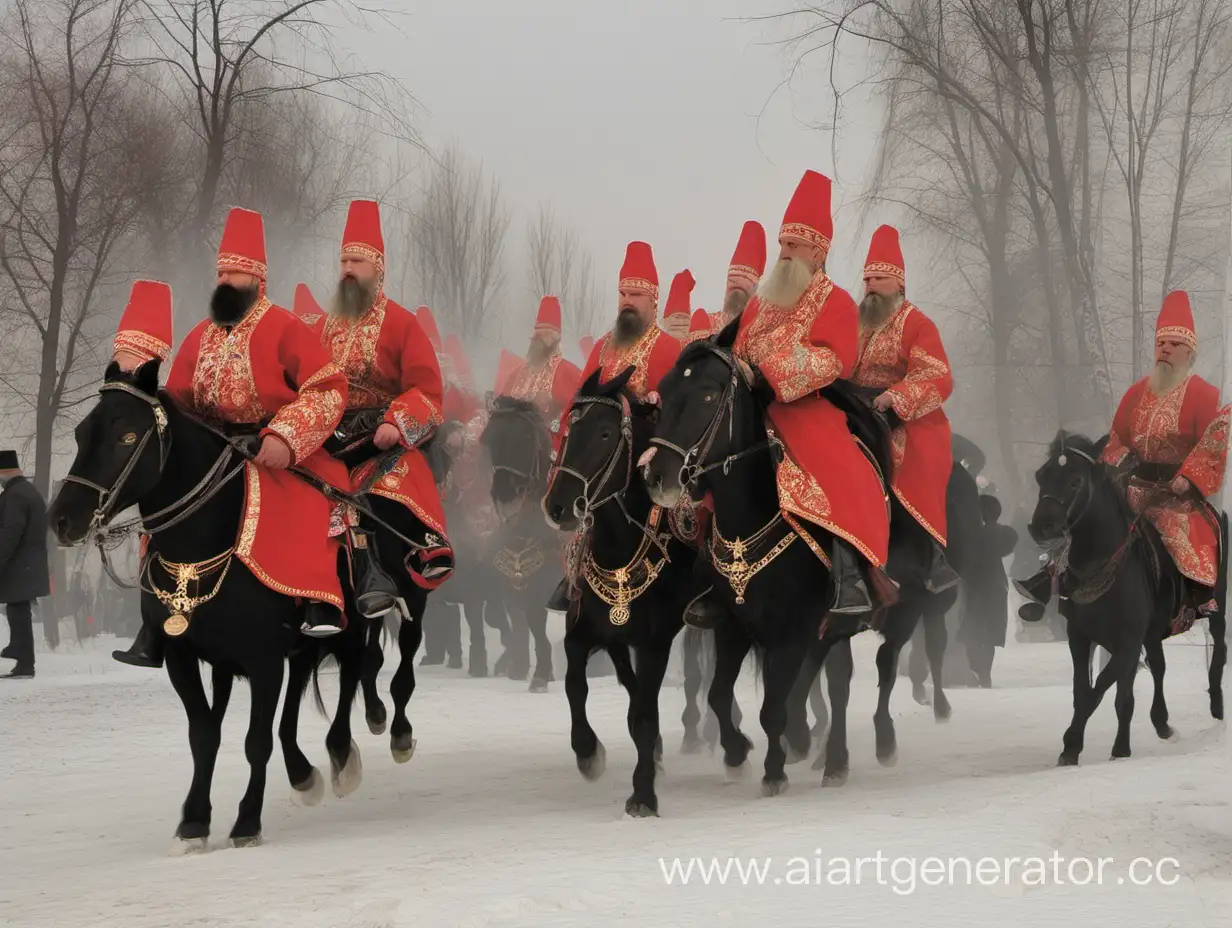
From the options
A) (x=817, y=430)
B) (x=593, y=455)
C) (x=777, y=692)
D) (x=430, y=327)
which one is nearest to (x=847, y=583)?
(x=777, y=692)

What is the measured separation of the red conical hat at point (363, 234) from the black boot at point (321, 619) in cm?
234

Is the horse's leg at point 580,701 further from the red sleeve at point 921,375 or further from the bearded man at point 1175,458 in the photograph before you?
the bearded man at point 1175,458

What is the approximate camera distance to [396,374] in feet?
25.9

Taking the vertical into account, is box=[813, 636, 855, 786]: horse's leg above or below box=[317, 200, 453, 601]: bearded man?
below

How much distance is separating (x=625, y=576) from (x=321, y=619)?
1.58m

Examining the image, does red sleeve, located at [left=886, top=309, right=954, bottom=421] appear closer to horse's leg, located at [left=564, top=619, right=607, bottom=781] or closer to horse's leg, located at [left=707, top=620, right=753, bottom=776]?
horse's leg, located at [left=707, top=620, right=753, bottom=776]

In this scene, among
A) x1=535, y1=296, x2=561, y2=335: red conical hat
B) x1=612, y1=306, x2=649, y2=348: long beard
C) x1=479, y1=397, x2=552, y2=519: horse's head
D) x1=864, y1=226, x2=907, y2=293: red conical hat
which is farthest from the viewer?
x1=535, y1=296, x2=561, y2=335: red conical hat

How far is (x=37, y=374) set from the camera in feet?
53.5

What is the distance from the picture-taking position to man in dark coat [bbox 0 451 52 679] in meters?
13.5

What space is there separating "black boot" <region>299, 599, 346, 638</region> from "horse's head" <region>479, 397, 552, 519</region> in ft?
11.3

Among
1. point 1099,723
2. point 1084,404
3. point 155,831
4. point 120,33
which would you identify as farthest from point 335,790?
point 120,33

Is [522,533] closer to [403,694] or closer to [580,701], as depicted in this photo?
[403,694]

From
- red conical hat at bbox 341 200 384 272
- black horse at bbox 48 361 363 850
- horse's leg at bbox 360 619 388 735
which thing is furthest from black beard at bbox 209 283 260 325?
horse's leg at bbox 360 619 388 735

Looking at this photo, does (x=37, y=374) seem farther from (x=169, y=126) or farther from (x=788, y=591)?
(x=788, y=591)
